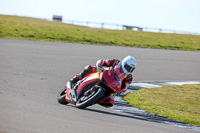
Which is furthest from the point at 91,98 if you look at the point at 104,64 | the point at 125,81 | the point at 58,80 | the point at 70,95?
the point at 58,80

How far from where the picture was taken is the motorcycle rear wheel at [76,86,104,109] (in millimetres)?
8062

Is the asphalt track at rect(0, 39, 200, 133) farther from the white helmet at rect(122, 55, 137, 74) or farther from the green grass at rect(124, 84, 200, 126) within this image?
the green grass at rect(124, 84, 200, 126)

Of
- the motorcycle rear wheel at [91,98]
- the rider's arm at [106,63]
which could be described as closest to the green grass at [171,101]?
the rider's arm at [106,63]

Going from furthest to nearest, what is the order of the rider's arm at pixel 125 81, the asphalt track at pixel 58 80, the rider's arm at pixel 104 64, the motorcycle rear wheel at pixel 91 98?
the rider's arm at pixel 125 81, the rider's arm at pixel 104 64, the motorcycle rear wheel at pixel 91 98, the asphalt track at pixel 58 80

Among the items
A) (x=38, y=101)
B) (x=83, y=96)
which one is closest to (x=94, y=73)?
(x=83, y=96)

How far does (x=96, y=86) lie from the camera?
8297mm

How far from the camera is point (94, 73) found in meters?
8.75

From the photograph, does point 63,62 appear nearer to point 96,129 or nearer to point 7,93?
point 7,93

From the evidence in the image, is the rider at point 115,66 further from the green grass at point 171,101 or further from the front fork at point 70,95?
the green grass at point 171,101

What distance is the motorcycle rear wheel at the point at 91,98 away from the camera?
8.06 meters

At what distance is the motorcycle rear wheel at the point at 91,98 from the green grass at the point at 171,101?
2269 mm

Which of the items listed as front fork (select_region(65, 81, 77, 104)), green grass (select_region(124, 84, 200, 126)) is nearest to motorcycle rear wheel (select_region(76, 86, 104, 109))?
front fork (select_region(65, 81, 77, 104))

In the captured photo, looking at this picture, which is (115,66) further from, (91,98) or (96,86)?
(91,98)

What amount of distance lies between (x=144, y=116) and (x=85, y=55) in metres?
11.0
